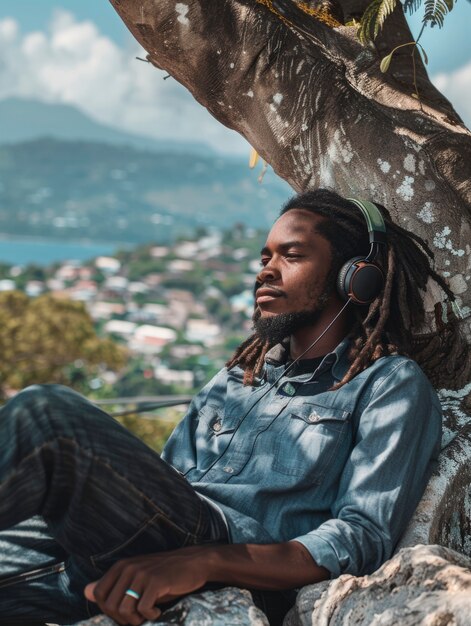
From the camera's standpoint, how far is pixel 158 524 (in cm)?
276

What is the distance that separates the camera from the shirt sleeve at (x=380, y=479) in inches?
112

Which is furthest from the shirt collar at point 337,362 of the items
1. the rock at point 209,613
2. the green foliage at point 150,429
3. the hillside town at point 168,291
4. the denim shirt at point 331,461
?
the hillside town at point 168,291

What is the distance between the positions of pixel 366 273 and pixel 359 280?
37 mm

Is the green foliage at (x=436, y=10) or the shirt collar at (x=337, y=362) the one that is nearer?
the shirt collar at (x=337, y=362)

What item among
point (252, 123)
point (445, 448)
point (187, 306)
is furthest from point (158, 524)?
point (187, 306)

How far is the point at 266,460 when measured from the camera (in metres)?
3.18

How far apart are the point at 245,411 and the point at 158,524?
758mm

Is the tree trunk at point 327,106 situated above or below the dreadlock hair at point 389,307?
above

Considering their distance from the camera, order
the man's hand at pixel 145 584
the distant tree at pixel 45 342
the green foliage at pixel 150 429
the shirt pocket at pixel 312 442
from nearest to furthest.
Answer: the man's hand at pixel 145 584, the shirt pocket at pixel 312 442, the distant tree at pixel 45 342, the green foliage at pixel 150 429

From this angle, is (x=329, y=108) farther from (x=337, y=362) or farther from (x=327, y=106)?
(x=337, y=362)

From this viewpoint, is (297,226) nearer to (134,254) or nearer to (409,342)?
(409,342)

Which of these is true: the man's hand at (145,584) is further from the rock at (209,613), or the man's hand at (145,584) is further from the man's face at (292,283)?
the man's face at (292,283)

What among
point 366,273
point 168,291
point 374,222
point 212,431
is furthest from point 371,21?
point 168,291

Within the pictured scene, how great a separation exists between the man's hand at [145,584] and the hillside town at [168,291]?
7658cm
